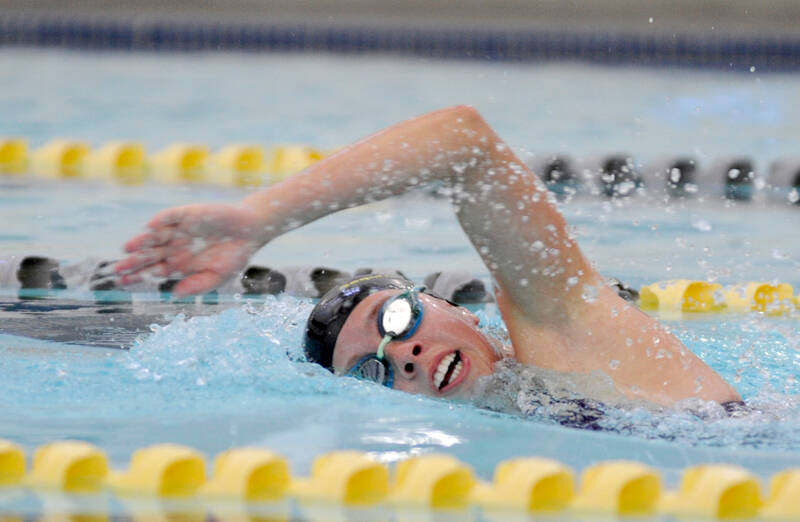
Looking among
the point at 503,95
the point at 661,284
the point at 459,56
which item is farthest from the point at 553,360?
the point at 459,56

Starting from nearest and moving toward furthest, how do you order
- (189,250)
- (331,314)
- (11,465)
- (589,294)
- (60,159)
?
(189,250)
(11,465)
(589,294)
(331,314)
(60,159)

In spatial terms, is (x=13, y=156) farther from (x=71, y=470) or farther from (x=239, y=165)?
(x=71, y=470)

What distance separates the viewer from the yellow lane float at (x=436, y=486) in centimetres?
172

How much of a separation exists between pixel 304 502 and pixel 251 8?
9.38 m

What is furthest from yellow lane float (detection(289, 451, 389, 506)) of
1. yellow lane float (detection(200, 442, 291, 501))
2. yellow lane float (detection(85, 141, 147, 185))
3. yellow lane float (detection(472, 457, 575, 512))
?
yellow lane float (detection(85, 141, 147, 185))

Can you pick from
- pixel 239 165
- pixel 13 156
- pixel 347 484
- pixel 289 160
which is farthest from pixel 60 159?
pixel 347 484

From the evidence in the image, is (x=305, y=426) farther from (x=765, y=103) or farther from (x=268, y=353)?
(x=765, y=103)

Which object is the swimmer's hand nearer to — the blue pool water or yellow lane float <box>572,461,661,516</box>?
the blue pool water

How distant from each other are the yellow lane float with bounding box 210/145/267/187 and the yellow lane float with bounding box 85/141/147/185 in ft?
1.17

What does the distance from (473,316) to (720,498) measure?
72 centimetres

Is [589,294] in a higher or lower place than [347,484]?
higher

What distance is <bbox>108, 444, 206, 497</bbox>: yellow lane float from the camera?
5.81 feet

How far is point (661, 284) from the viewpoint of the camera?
3.71m

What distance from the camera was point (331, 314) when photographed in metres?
2.28
